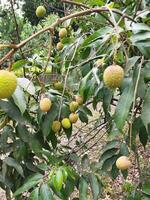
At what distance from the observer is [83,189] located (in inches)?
56.7

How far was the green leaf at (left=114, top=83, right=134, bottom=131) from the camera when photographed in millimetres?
993

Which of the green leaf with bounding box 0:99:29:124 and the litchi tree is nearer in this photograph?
the litchi tree

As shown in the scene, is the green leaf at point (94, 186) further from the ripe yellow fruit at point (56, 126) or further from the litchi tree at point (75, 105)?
the ripe yellow fruit at point (56, 126)

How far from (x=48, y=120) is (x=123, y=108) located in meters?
0.39

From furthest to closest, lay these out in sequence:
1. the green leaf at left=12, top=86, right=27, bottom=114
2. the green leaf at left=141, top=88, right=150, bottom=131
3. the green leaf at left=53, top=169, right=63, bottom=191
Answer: the green leaf at left=53, top=169, right=63, bottom=191 < the green leaf at left=12, top=86, right=27, bottom=114 < the green leaf at left=141, top=88, right=150, bottom=131

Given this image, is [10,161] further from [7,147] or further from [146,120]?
[146,120]

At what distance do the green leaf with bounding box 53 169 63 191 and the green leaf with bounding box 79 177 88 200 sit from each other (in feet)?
0.59

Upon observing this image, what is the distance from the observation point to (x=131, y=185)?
3146mm

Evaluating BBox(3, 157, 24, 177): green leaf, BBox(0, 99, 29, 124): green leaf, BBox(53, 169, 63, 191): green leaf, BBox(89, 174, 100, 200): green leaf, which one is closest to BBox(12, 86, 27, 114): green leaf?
BBox(0, 99, 29, 124): green leaf

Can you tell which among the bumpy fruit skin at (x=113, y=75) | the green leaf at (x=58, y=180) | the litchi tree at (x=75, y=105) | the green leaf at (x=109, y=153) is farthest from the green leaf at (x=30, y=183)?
the bumpy fruit skin at (x=113, y=75)

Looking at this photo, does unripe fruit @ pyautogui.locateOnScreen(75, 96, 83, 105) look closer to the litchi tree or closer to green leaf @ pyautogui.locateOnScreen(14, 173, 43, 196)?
the litchi tree

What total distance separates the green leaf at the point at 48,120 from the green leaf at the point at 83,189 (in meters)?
0.26

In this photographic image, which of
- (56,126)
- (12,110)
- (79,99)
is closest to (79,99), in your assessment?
(79,99)

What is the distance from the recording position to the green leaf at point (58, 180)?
1.26 metres
